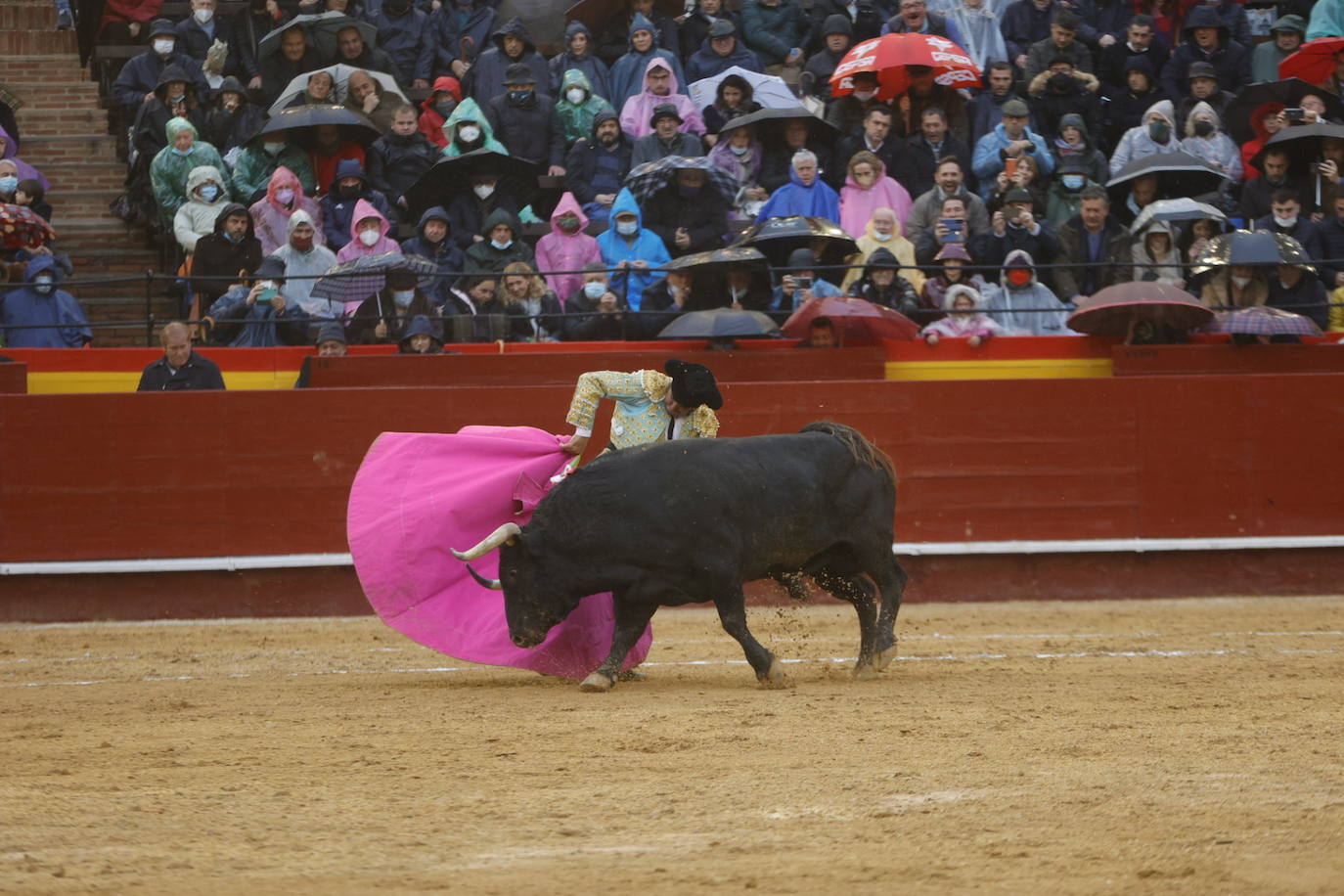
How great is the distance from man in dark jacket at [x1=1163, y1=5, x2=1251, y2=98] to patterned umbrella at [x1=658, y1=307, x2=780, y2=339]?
4.27m

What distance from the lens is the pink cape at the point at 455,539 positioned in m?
7.58

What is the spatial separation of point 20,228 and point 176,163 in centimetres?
127

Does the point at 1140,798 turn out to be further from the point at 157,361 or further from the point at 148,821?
the point at 157,361

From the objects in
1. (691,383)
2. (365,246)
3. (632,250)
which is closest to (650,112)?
(632,250)

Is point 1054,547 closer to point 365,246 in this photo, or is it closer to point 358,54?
point 365,246

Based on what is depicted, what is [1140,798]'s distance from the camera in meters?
4.91

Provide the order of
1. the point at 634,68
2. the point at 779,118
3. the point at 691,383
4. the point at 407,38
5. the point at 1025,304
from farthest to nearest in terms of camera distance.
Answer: the point at 407,38
the point at 634,68
the point at 779,118
the point at 1025,304
the point at 691,383

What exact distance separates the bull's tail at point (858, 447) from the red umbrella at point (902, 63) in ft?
18.2

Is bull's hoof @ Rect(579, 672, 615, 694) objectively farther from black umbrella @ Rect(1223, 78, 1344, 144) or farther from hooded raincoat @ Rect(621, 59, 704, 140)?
black umbrella @ Rect(1223, 78, 1344, 144)

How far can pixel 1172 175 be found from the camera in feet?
40.0

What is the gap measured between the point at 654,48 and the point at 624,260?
2.36m

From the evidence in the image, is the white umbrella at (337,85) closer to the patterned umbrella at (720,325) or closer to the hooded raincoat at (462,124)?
the hooded raincoat at (462,124)

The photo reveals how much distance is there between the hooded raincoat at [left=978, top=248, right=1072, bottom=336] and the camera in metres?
11.6

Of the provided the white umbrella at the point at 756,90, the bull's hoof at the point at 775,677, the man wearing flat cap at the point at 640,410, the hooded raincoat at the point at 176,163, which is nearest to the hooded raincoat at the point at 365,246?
the hooded raincoat at the point at 176,163
